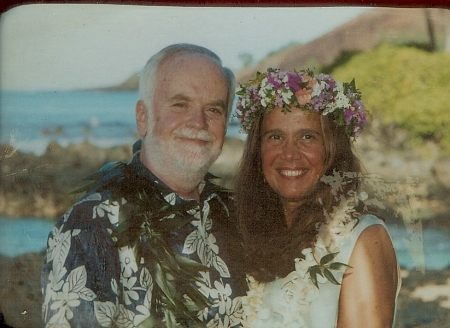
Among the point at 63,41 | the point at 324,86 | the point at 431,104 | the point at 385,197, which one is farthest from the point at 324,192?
the point at 63,41

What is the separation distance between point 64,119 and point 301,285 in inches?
57.7

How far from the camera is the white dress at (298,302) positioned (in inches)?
106

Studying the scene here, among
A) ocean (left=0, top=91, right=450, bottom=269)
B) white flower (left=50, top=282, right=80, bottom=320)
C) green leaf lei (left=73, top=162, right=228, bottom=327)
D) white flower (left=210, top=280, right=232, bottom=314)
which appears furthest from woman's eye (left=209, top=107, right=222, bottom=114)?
white flower (left=50, top=282, right=80, bottom=320)

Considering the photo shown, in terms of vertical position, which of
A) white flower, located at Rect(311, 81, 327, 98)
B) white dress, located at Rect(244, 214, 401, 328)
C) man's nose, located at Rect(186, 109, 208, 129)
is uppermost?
white flower, located at Rect(311, 81, 327, 98)

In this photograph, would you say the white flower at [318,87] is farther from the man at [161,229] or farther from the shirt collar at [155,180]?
the shirt collar at [155,180]

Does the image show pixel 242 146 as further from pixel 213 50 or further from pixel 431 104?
pixel 431 104

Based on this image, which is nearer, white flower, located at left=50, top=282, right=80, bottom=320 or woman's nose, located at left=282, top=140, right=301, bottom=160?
white flower, located at left=50, top=282, right=80, bottom=320

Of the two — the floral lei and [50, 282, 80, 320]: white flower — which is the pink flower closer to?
the floral lei

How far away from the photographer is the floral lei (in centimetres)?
271

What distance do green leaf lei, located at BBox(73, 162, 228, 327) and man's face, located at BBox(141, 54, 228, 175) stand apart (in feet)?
0.53

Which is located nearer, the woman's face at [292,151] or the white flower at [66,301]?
the white flower at [66,301]

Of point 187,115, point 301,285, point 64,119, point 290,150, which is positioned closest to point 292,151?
point 290,150

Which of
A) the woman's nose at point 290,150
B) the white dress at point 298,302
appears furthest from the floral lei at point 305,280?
the woman's nose at point 290,150

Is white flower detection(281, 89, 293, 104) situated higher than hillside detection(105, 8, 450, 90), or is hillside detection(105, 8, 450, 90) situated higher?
hillside detection(105, 8, 450, 90)
